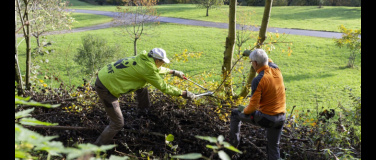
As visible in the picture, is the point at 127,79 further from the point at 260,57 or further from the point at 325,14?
the point at 325,14

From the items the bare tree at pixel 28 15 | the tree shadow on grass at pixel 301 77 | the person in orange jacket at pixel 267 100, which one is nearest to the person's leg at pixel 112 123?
the bare tree at pixel 28 15

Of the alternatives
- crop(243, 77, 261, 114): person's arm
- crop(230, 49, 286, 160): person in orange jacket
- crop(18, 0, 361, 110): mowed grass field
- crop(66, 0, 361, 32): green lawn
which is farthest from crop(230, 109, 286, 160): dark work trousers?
crop(66, 0, 361, 32): green lawn

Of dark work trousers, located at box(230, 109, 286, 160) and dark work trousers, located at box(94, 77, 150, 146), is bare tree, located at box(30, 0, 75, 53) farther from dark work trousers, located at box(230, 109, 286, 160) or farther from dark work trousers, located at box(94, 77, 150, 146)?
dark work trousers, located at box(230, 109, 286, 160)

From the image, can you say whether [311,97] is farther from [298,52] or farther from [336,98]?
[298,52]

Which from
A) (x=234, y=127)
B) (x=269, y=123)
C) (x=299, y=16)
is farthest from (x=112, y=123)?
(x=299, y=16)

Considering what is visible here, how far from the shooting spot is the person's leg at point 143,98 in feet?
16.2

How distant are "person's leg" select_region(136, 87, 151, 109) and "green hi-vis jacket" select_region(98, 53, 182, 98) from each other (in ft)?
2.45

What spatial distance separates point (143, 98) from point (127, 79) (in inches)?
37.2

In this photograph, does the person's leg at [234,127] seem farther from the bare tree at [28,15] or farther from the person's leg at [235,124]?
the bare tree at [28,15]

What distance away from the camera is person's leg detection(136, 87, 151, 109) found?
4945mm

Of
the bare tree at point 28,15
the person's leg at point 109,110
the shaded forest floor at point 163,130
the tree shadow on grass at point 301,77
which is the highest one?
the bare tree at point 28,15

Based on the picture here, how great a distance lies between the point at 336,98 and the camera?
482 inches

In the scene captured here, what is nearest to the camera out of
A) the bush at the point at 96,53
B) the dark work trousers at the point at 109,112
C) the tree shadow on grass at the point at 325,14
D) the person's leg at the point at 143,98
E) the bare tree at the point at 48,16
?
the dark work trousers at the point at 109,112

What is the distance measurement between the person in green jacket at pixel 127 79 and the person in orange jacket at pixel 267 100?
97 cm
